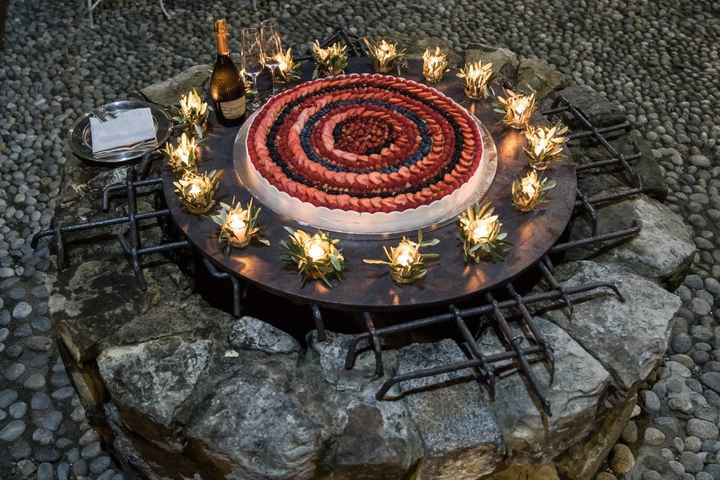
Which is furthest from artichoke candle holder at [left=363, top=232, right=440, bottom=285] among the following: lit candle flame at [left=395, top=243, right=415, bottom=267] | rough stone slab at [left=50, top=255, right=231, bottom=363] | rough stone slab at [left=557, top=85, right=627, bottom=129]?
rough stone slab at [left=557, top=85, right=627, bottom=129]

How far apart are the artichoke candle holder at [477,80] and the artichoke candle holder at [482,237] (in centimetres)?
134

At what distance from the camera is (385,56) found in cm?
448

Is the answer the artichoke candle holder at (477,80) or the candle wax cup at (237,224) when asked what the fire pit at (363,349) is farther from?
the artichoke candle holder at (477,80)

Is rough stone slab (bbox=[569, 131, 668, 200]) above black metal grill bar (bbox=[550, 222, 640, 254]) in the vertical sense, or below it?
below

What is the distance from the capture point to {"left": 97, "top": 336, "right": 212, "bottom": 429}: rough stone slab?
2857mm

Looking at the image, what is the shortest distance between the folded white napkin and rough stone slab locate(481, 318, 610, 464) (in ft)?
7.92

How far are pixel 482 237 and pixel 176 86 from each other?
264 cm

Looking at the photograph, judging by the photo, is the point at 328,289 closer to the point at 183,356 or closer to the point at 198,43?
the point at 183,356

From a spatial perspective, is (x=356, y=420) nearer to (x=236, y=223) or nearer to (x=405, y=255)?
(x=405, y=255)

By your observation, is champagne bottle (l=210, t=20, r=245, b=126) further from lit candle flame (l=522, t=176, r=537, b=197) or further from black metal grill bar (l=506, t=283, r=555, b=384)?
black metal grill bar (l=506, t=283, r=555, b=384)

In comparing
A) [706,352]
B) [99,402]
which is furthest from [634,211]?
[99,402]

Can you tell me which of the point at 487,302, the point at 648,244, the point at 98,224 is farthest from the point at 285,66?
the point at 648,244

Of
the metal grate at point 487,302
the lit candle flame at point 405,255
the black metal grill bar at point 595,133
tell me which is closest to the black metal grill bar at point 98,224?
the metal grate at point 487,302

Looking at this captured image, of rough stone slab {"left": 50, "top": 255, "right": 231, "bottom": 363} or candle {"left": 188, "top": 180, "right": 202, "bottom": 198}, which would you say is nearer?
rough stone slab {"left": 50, "top": 255, "right": 231, "bottom": 363}
